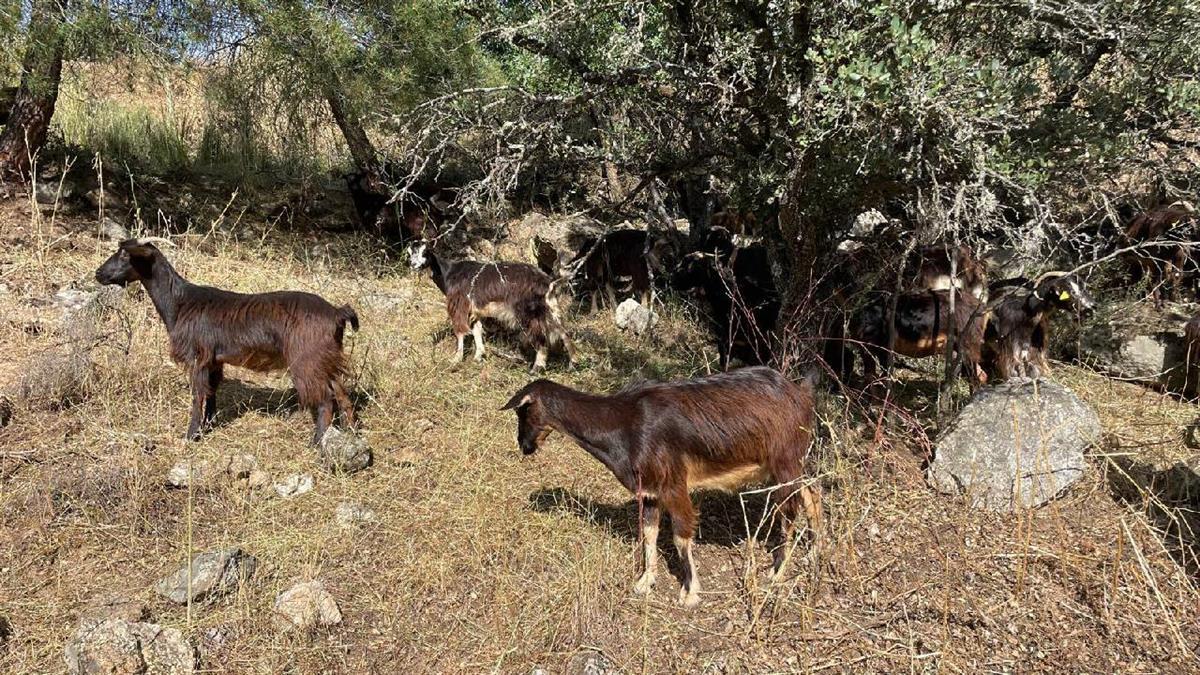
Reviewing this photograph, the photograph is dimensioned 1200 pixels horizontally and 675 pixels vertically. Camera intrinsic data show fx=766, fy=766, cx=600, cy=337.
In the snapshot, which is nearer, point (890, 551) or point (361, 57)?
Answer: point (890, 551)

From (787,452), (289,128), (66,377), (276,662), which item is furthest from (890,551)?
(289,128)

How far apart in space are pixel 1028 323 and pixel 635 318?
4.50 m

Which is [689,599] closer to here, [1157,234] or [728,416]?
[728,416]

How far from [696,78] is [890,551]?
11.0 ft

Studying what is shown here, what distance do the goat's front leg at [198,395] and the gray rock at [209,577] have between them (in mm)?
1826

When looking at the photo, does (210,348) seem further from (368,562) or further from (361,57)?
(361,57)

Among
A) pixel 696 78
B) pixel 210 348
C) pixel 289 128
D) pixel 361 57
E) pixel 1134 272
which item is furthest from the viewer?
pixel 289 128

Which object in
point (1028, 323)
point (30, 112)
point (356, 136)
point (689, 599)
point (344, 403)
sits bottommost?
point (689, 599)

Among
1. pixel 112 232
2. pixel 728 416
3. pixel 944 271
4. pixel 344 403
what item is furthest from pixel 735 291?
pixel 112 232

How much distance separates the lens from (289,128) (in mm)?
11852

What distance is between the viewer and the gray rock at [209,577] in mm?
4152

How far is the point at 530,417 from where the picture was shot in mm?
4570

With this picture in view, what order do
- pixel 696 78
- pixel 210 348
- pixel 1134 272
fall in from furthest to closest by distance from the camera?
pixel 1134 272 < pixel 210 348 < pixel 696 78

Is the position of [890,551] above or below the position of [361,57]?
below
